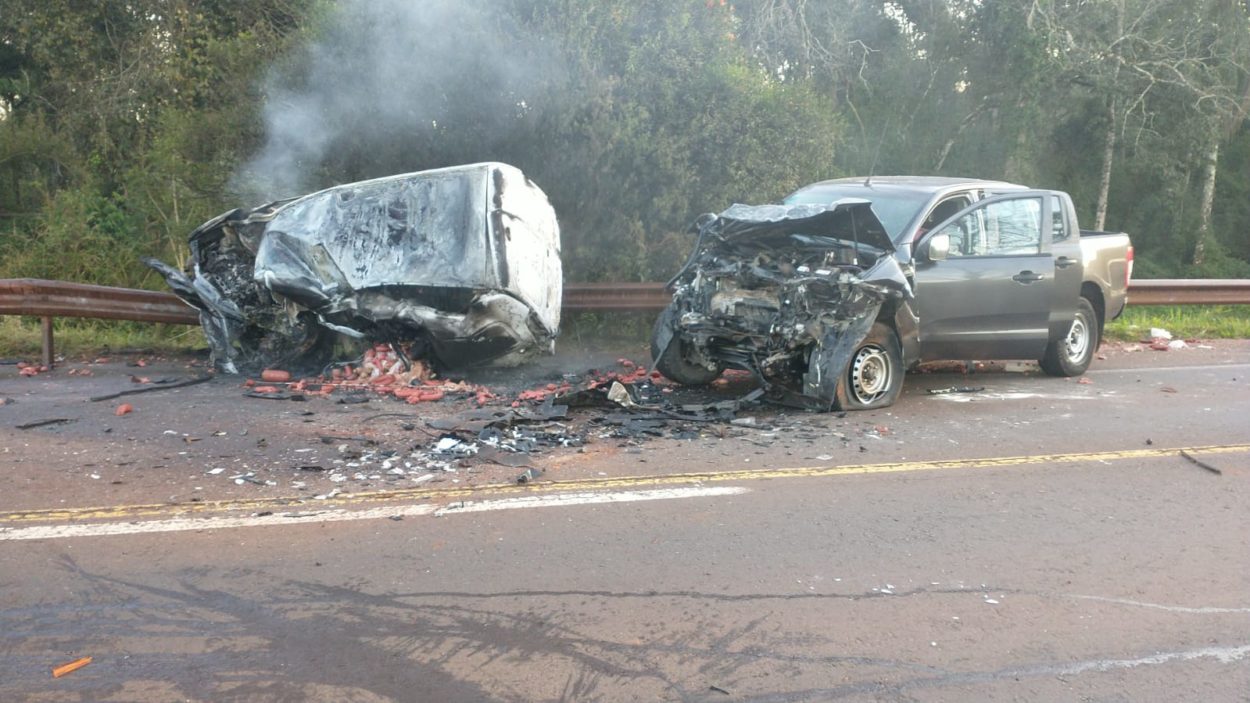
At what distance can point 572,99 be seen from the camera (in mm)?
11453

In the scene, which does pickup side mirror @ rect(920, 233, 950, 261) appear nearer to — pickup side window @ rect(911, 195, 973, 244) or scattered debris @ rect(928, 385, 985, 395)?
pickup side window @ rect(911, 195, 973, 244)

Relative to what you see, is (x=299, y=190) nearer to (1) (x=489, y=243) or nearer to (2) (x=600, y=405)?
(1) (x=489, y=243)

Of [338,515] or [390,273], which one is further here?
[390,273]

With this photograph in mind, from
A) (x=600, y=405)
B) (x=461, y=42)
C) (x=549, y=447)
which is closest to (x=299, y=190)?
(x=461, y=42)

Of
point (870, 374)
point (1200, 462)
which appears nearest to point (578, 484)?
point (870, 374)

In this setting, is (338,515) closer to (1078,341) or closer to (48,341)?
(48,341)

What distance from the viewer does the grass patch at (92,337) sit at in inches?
400

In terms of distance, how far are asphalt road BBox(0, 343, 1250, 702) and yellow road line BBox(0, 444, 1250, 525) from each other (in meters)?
0.02

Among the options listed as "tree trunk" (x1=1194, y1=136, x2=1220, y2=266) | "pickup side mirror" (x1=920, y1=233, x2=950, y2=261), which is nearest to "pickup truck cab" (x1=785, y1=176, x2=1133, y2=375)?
"pickup side mirror" (x1=920, y1=233, x2=950, y2=261)

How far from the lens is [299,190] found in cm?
1170

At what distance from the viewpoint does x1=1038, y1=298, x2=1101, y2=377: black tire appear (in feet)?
31.8

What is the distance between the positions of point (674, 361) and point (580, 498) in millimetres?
3134

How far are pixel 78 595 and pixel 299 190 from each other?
8238mm

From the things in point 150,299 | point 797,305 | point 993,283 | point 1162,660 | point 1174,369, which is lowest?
point 1162,660
